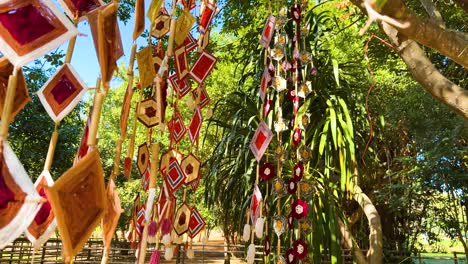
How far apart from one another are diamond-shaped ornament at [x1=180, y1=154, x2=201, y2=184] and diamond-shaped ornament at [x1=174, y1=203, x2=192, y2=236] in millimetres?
74

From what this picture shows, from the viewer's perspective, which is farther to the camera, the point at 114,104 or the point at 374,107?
the point at 114,104

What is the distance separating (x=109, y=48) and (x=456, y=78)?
3.97 meters

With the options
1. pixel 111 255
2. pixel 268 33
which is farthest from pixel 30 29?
pixel 111 255

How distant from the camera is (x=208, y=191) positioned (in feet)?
9.48

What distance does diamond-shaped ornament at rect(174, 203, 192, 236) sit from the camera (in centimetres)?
98

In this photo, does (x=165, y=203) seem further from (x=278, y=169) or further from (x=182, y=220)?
(x=278, y=169)

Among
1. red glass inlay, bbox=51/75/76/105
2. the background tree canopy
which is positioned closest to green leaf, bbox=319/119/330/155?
the background tree canopy

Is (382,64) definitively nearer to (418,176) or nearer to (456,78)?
(456,78)

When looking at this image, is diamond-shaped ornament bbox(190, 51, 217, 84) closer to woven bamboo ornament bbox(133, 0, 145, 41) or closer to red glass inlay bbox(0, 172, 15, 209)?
woven bamboo ornament bbox(133, 0, 145, 41)

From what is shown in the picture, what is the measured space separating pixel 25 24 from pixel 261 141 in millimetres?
752

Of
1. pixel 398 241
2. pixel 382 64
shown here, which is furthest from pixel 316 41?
pixel 398 241

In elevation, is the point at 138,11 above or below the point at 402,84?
below

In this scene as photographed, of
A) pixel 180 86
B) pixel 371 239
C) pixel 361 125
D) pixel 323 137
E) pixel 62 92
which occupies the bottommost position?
pixel 371 239

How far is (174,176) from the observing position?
37.4 inches
